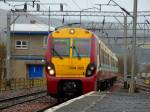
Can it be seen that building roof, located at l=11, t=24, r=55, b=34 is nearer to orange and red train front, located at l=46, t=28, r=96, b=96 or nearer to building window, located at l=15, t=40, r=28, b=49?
building window, located at l=15, t=40, r=28, b=49

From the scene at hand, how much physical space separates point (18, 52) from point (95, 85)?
44.4m

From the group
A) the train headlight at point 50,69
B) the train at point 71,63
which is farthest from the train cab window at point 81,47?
the train headlight at point 50,69

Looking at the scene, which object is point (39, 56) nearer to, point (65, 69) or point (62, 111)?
point (65, 69)

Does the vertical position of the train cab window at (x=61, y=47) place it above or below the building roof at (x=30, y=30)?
below

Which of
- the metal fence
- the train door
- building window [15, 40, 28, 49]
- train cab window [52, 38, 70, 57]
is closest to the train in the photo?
train cab window [52, 38, 70, 57]

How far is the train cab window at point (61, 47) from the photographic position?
22734 mm

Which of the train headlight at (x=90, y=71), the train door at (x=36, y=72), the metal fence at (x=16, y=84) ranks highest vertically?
the train headlight at (x=90, y=71)

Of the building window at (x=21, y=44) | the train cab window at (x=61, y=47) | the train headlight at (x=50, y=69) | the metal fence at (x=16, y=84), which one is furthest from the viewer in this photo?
the building window at (x=21, y=44)

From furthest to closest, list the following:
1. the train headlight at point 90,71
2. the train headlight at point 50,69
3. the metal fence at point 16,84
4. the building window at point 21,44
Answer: the building window at point 21,44
the metal fence at point 16,84
the train headlight at point 90,71
the train headlight at point 50,69

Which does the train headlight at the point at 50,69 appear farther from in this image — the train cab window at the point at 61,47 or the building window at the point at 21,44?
the building window at the point at 21,44

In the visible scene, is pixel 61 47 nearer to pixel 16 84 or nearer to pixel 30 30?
pixel 16 84

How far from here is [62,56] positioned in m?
22.7

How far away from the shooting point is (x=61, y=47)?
23.0 metres

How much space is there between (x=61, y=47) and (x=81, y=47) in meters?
0.88
